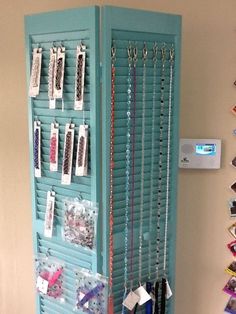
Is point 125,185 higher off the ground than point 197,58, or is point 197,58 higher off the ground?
point 197,58

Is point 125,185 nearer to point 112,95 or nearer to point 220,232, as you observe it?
point 112,95

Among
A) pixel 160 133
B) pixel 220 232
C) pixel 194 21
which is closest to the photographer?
pixel 160 133

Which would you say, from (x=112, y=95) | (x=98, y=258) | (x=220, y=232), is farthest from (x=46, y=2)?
(x=220, y=232)

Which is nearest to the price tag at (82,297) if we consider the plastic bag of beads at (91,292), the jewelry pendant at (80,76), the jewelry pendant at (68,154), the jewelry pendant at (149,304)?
the plastic bag of beads at (91,292)

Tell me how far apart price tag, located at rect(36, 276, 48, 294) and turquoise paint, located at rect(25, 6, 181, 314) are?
7 cm

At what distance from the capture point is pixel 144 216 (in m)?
1.51

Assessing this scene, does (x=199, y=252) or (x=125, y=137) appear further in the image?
(x=199, y=252)

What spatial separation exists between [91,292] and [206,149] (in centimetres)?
77

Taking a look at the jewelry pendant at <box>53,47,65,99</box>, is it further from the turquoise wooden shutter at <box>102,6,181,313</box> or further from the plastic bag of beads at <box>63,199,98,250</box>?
the plastic bag of beads at <box>63,199,98,250</box>

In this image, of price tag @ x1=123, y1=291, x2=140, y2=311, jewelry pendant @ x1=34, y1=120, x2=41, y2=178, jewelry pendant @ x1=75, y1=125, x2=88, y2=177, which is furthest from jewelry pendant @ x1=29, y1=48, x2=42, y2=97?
price tag @ x1=123, y1=291, x2=140, y2=311

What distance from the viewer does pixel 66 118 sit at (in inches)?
56.3

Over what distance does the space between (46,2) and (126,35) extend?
2.36 feet

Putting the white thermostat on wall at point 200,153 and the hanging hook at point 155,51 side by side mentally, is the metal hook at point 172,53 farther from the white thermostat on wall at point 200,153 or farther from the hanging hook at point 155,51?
the white thermostat on wall at point 200,153

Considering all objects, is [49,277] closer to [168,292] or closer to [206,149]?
[168,292]
